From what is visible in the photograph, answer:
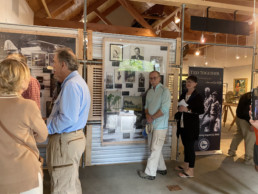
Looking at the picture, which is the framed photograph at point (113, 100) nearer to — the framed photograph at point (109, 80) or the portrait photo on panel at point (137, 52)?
the framed photograph at point (109, 80)

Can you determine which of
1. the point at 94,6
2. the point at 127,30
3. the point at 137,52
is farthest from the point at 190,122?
the point at 94,6

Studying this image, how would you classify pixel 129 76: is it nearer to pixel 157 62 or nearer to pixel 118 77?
pixel 118 77

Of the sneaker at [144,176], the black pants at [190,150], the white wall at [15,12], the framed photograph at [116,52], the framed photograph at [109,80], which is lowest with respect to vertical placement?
the sneaker at [144,176]

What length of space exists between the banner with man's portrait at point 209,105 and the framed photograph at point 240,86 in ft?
14.6

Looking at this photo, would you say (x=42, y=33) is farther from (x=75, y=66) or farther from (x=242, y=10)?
(x=242, y=10)

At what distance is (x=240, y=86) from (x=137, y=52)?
641 cm

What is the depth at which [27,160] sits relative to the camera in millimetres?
1267

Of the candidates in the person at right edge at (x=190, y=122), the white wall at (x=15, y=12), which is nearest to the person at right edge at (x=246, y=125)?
the person at right edge at (x=190, y=122)

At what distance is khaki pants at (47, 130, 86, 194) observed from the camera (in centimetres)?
182

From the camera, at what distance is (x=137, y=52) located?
3486 millimetres

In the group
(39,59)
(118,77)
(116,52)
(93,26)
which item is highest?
(93,26)

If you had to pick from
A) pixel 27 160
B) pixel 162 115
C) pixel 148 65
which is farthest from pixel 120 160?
pixel 27 160

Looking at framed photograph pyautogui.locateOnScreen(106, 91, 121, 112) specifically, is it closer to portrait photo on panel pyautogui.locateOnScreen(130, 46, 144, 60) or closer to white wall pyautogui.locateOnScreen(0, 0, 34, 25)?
portrait photo on panel pyautogui.locateOnScreen(130, 46, 144, 60)

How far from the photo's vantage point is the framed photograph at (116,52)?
3.36 metres
